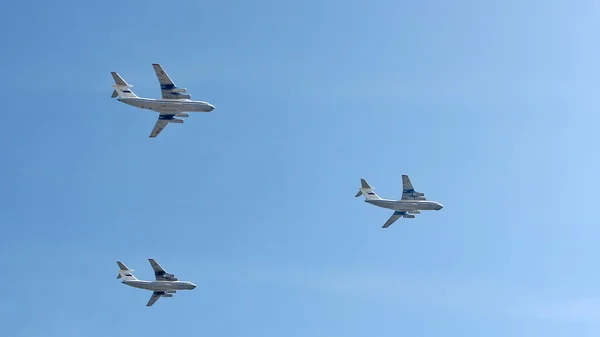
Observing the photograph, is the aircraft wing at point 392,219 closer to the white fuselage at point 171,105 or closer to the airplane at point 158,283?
the airplane at point 158,283

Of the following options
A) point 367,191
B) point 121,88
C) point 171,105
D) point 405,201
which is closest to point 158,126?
point 171,105

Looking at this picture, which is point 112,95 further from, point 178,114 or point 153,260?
point 153,260

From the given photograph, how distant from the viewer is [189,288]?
11181cm

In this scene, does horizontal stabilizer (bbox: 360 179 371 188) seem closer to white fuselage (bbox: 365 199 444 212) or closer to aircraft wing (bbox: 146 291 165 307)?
white fuselage (bbox: 365 199 444 212)

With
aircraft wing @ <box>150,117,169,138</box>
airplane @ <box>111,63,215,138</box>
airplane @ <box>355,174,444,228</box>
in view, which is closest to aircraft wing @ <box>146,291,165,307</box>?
aircraft wing @ <box>150,117,169,138</box>

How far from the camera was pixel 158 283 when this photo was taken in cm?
11119

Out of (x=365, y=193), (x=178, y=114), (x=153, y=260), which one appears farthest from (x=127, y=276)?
(x=365, y=193)

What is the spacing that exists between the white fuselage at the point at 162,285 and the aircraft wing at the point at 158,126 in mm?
17217

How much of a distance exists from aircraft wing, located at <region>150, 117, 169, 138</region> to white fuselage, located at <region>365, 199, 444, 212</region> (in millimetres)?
28306

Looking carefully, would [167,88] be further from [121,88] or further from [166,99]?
[121,88]

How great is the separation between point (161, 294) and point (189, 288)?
3.52 m

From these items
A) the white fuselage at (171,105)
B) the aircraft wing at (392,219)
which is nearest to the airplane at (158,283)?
the white fuselage at (171,105)

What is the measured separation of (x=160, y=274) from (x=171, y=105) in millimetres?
20576

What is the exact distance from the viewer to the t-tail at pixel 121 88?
10400 centimetres
